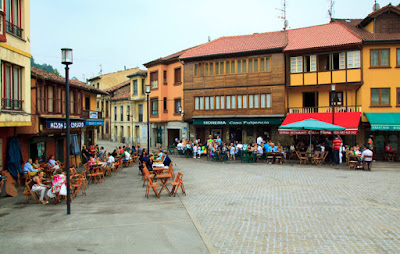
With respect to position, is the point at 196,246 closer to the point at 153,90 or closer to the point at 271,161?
the point at 271,161

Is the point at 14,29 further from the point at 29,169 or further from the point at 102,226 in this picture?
the point at 102,226

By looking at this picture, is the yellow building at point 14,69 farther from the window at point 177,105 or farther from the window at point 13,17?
the window at point 177,105

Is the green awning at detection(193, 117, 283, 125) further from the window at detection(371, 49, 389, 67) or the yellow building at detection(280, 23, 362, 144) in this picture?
the window at detection(371, 49, 389, 67)

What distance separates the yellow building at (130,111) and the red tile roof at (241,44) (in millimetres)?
10752

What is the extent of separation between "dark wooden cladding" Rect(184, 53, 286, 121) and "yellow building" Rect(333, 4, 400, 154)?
6126 millimetres

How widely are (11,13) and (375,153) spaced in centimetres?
2429

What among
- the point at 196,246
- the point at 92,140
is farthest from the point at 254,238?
the point at 92,140

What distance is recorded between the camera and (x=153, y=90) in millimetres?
34844

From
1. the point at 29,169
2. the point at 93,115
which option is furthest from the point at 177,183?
the point at 93,115

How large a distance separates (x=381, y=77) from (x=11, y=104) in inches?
934

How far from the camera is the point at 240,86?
27.9m

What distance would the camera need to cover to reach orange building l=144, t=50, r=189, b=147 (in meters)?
32.2


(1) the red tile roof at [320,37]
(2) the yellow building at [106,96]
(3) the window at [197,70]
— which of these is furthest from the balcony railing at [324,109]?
(2) the yellow building at [106,96]

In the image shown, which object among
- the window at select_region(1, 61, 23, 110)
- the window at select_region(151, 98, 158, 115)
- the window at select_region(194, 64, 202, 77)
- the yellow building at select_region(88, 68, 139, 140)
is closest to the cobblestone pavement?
the window at select_region(1, 61, 23, 110)
